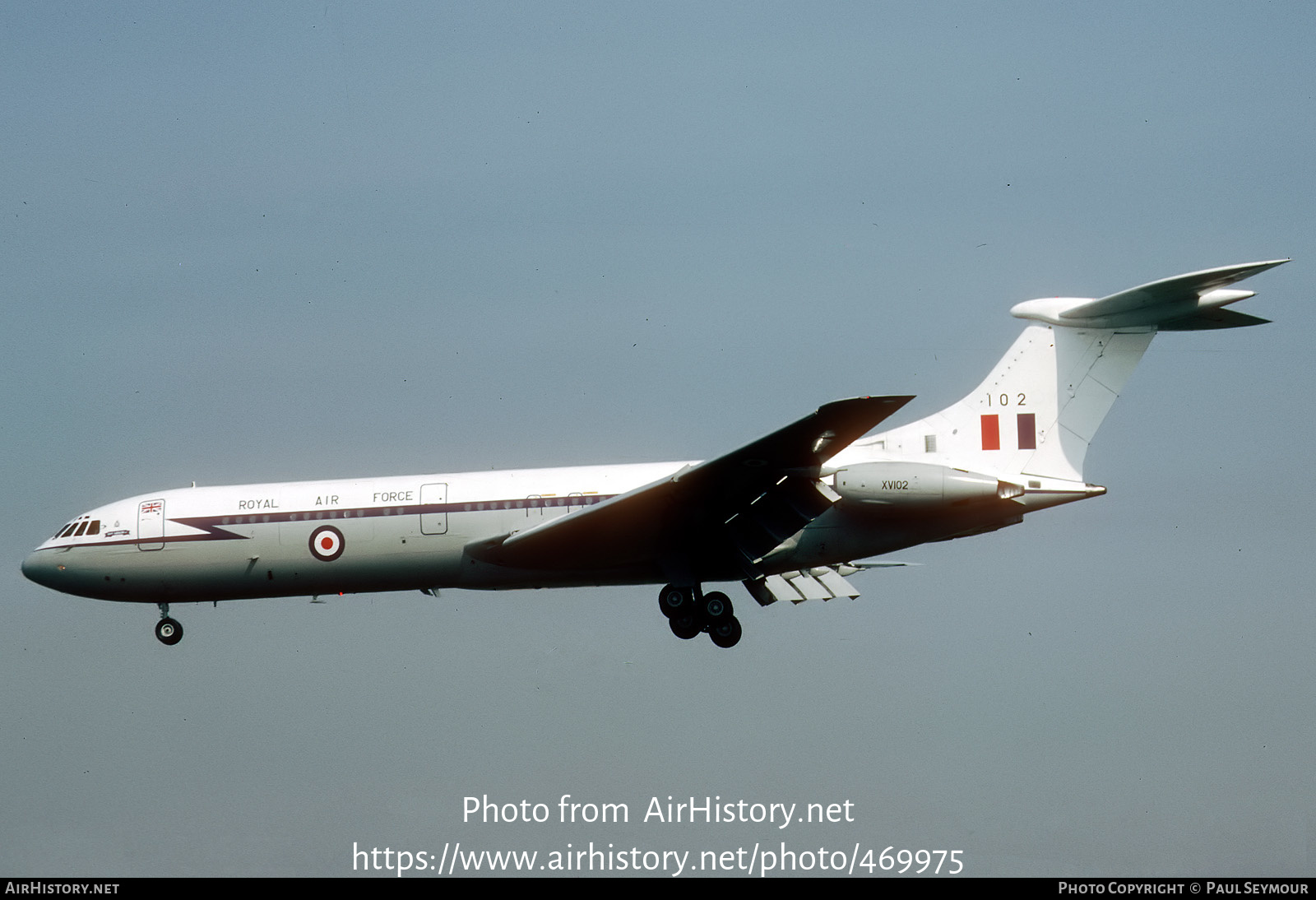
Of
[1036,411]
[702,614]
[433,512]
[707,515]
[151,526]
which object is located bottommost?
[702,614]

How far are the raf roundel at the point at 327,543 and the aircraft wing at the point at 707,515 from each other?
2653mm

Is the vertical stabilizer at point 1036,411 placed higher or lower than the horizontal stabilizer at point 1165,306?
lower

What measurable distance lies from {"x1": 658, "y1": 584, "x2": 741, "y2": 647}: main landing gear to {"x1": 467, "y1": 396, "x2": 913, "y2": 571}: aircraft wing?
0.54 metres

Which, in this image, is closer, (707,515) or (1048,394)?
(707,515)

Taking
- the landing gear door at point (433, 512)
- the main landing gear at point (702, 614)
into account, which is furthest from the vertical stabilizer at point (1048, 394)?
the landing gear door at point (433, 512)

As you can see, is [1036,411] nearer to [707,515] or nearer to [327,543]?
[707,515]

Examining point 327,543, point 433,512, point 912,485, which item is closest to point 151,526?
point 327,543

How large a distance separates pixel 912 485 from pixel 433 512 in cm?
917

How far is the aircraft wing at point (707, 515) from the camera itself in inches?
Answer: 1017

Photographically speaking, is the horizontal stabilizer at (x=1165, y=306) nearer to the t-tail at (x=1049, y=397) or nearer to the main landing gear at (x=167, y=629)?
the t-tail at (x=1049, y=397)

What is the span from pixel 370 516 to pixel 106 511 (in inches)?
244

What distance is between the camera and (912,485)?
2650cm
